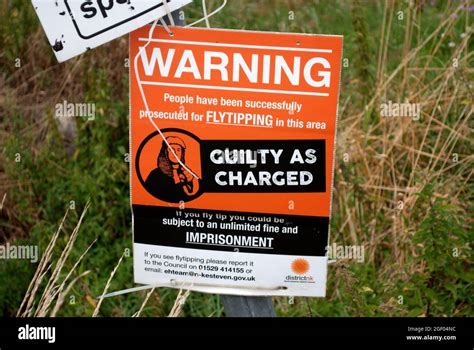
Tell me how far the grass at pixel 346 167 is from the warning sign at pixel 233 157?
2.73 feet

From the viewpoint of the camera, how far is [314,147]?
268 cm

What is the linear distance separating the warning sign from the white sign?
0.08 metres

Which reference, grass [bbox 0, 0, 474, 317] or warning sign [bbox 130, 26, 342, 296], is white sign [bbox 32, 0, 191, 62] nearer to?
warning sign [bbox 130, 26, 342, 296]

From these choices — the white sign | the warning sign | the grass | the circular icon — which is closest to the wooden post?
the warning sign

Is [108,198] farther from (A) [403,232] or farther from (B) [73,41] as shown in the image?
(B) [73,41]

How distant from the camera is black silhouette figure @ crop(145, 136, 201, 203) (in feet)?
8.82

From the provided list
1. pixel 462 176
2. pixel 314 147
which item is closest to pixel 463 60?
pixel 462 176

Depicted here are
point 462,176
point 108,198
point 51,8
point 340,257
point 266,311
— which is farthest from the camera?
point 108,198

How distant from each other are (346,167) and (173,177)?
1.66m

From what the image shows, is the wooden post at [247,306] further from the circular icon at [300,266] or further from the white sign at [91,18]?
the white sign at [91,18]

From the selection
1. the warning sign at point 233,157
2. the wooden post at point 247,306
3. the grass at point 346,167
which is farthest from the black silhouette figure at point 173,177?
the grass at point 346,167

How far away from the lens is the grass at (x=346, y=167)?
12.3 ft

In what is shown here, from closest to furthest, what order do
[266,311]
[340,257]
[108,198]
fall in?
1. [266,311]
2. [340,257]
3. [108,198]

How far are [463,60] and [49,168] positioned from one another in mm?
2235
